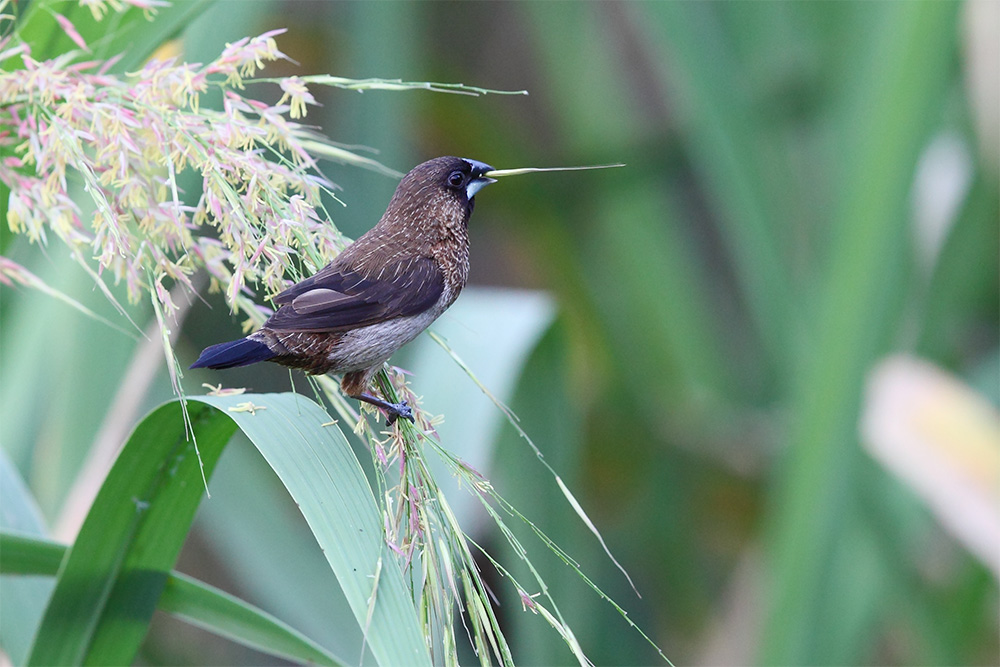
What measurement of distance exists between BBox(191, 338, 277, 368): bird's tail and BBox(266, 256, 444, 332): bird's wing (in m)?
0.02

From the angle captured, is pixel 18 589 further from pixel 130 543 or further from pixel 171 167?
pixel 171 167

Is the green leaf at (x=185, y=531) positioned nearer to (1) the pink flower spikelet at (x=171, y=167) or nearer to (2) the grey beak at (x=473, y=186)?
(1) the pink flower spikelet at (x=171, y=167)

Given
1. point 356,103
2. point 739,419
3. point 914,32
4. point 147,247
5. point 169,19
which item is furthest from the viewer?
point 739,419

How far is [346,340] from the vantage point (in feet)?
2.56

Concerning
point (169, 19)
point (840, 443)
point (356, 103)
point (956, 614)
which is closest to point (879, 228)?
point (840, 443)

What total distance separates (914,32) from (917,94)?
89mm

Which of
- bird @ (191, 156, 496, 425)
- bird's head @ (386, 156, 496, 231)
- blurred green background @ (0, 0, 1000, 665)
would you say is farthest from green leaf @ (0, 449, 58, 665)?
bird's head @ (386, 156, 496, 231)

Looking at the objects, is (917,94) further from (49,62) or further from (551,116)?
(551,116)

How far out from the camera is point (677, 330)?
8.65ft

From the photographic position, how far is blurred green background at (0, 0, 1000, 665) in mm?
1386

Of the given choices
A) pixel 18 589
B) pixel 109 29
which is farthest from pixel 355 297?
pixel 18 589

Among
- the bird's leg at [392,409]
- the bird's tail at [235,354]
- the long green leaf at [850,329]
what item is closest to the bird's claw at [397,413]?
the bird's leg at [392,409]

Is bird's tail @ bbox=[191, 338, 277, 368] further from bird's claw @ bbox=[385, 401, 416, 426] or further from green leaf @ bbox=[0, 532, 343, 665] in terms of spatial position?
green leaf @ bbox=[0, 532, 343, 665]

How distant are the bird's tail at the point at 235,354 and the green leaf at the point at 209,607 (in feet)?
0.73
